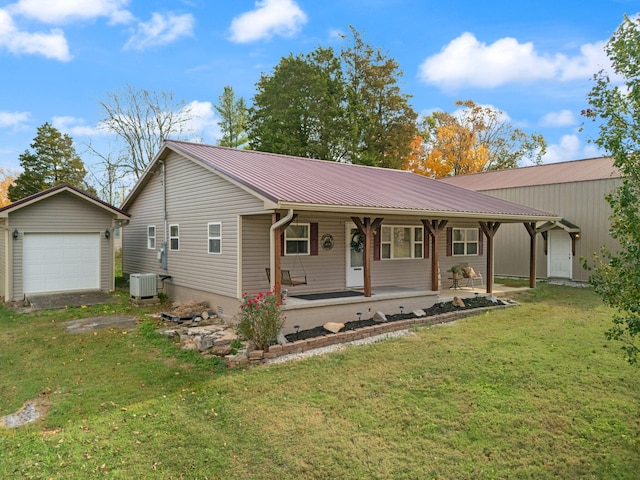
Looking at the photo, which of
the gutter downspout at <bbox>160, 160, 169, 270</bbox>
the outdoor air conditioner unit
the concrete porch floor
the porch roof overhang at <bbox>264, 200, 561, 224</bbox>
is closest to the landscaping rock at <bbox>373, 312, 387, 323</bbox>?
the concrete porch floor

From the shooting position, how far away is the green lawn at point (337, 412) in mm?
3984

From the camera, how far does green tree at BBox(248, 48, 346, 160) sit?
2772 cm

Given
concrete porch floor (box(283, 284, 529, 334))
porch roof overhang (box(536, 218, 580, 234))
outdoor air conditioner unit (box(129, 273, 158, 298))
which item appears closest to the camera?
concrete porch floor (box(283, 284, 529, 334))

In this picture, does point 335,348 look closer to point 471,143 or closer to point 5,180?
point 471,143

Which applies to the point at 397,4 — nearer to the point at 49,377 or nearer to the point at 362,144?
the point at 49,377

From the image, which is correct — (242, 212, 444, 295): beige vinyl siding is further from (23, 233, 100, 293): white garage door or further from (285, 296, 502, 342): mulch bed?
(23, 233, 100, 293): white garage door

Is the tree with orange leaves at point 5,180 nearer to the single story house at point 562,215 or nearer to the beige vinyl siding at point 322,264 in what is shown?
the beige vinyl siding at point 322,264

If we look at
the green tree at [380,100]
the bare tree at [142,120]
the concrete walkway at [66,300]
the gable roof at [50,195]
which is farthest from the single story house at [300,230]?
the bare tree at [142,120]

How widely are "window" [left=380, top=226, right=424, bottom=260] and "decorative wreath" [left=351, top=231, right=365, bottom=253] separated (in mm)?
910

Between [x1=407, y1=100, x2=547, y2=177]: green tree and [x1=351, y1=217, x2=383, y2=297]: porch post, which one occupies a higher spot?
[x1=407, y1=100, x2=547, y2=177]: green tree

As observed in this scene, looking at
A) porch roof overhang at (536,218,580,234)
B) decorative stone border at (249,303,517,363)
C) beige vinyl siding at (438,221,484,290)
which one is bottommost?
decorative stone border at (249,303,517,363)

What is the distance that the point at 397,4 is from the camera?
40.0 ft

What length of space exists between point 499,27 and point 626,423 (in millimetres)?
11317

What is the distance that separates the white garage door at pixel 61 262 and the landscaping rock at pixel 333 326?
8.73 meters
